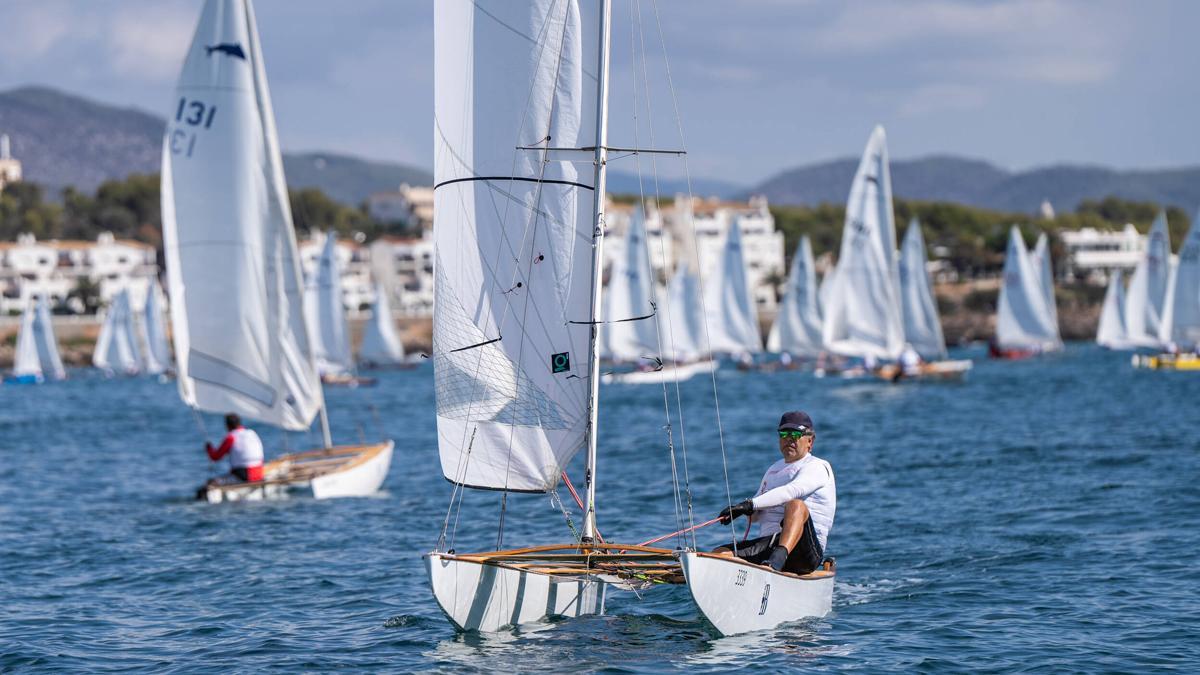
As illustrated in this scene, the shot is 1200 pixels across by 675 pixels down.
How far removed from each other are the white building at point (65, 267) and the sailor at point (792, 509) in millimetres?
139424

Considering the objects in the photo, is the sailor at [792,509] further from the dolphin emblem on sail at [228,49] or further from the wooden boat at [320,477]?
the dolphin emblem on sail at [228,49]

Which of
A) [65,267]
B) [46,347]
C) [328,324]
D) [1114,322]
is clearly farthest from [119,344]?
[65,267]

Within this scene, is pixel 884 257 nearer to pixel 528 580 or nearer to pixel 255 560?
pixel 255 560

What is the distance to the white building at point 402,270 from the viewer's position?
555 ft

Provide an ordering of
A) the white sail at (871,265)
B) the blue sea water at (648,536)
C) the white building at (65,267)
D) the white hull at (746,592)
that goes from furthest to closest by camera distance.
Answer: the white building at (65,267) < the white sail at (871,265) < the blue sea water at (648,536) < the white hull at (746,592)

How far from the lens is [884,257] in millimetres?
53375

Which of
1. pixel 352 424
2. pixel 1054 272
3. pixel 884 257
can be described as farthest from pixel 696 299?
pixel 1054 272

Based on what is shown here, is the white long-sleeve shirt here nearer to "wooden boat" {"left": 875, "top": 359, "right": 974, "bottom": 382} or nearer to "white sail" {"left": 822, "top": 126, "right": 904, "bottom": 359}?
"wooden boat" {"left": 875, "top": 359, "right": 974, "bottom": 382}

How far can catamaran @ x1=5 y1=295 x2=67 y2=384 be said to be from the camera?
295 ft

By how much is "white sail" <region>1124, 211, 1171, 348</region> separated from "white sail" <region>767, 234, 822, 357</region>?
15.1 meters

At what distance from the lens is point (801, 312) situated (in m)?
70.9

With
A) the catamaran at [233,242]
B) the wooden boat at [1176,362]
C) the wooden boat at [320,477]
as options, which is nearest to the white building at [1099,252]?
the wooden boat at [1176,362]

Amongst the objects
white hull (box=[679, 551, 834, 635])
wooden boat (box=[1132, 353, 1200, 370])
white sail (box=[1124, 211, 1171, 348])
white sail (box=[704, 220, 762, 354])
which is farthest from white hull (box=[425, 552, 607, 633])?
white sail (box=[1124, 211, 1171, 348])

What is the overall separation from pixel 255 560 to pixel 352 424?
101 feet
